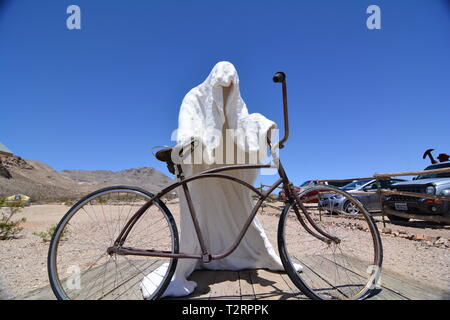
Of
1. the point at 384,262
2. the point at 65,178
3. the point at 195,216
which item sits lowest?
the point at 384,262

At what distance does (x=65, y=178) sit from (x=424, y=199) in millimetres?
88371

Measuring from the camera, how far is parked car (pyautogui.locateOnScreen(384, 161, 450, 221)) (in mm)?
5655

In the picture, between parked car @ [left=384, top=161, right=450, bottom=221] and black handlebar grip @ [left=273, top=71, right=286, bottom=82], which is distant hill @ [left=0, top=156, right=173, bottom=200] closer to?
parked car @ [left=384, top=161, right=450, bottom=221]

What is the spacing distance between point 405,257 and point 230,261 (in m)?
2.76

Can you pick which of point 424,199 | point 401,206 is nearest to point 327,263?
point 424,199

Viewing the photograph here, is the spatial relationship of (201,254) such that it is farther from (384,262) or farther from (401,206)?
(401,206)


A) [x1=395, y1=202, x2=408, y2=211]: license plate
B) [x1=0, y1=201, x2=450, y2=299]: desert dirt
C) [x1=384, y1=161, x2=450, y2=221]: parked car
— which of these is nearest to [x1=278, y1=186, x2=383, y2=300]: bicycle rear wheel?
[x1=0, y1=201, x2=450, y2=299]: desert dirt

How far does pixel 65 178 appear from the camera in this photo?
246 ft

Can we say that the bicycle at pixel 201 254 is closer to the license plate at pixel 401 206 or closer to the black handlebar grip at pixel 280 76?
the black handlebar grip at pixel 280 76

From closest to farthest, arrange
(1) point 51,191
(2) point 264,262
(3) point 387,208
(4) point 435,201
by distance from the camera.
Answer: (2) point 264,262
(4) point 435,201
(3) point 387,208
(1) point 51,191
